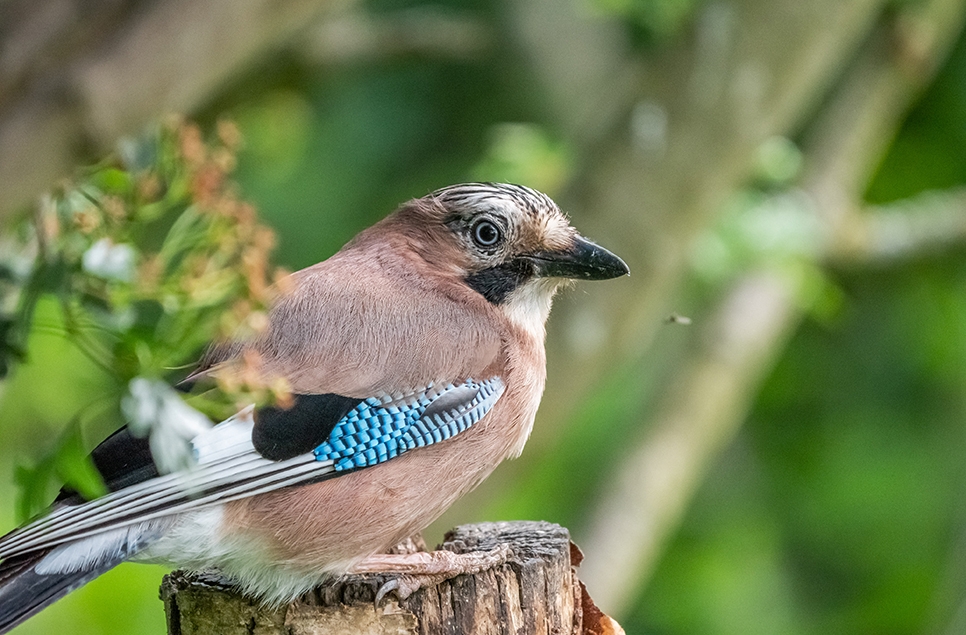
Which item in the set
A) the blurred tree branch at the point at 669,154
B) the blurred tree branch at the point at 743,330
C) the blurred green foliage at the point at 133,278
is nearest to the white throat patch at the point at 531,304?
the blurred green foliage at the point at 133,278

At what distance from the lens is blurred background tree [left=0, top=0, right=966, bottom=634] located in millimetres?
4039

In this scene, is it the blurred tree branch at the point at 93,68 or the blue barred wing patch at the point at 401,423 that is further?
the blurred tree branch at the point at 93,68

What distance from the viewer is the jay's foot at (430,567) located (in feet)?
7.91

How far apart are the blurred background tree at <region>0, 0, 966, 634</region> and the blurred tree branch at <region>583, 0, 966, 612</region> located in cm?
1

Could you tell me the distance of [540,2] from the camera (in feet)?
19.2

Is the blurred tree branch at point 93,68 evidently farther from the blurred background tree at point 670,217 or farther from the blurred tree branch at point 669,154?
the blurred tree branch at point 669,154

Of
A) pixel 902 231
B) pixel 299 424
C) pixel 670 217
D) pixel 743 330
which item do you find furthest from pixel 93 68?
pixel 902 231

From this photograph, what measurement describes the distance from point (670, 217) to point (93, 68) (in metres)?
2.32

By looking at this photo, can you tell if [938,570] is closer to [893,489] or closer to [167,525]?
[893,489]

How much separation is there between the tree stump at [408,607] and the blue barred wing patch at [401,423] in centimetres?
25

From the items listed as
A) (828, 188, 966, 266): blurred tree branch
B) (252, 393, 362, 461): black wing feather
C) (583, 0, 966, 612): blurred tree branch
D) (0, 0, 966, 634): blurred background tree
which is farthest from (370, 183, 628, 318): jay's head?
(828, 188, 966, 266): blurred tree branch

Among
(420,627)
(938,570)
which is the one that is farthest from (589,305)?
(938,570)

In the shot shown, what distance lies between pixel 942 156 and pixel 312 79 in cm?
336

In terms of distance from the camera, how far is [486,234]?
290 cm
